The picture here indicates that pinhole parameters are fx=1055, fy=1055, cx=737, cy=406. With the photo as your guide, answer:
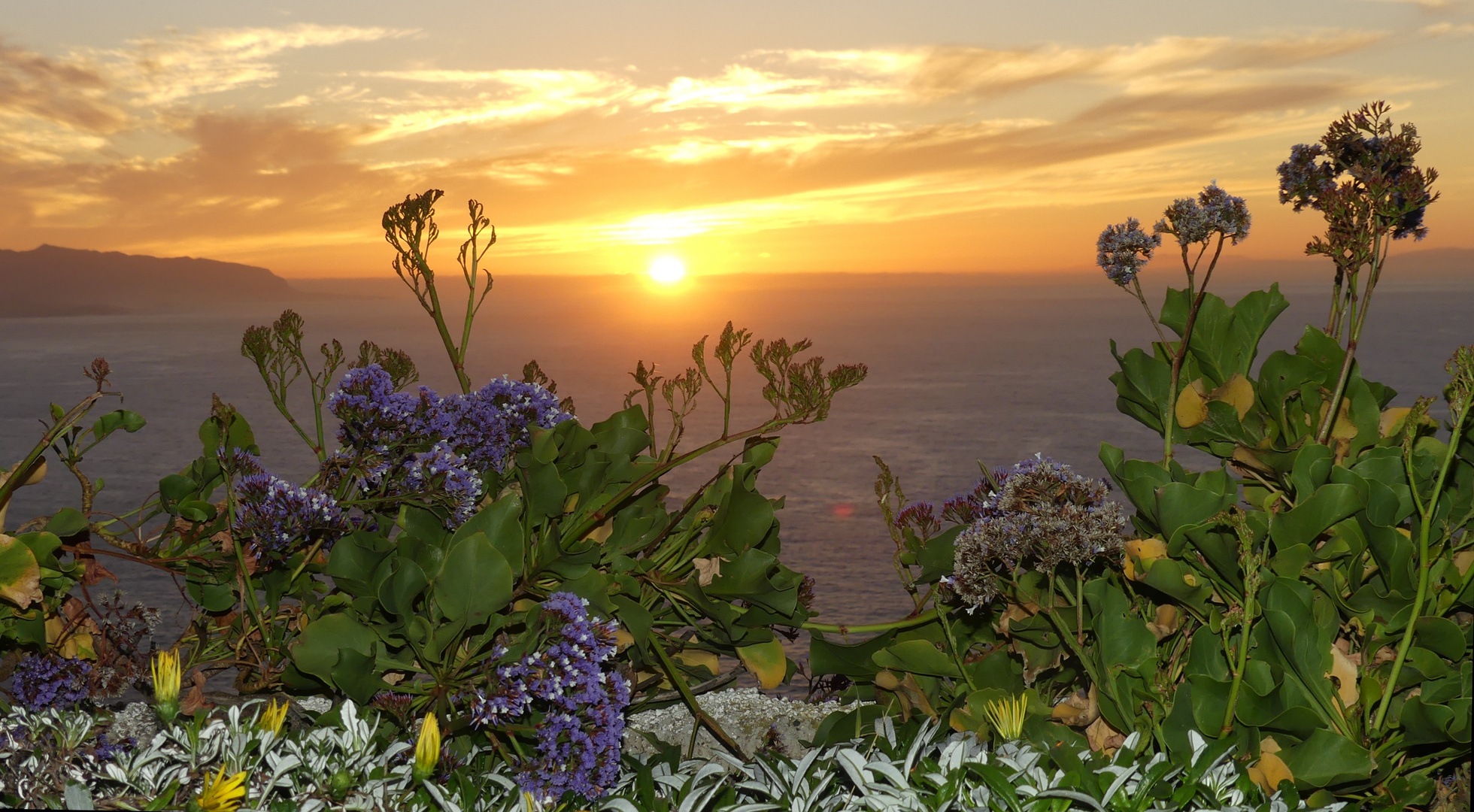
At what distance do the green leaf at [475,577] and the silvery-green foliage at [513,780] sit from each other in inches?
12.0

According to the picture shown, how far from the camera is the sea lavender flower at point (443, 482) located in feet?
8.30

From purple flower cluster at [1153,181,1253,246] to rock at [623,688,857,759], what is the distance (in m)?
1.62

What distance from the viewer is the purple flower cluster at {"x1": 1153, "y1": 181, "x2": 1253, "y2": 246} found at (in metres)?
2.81

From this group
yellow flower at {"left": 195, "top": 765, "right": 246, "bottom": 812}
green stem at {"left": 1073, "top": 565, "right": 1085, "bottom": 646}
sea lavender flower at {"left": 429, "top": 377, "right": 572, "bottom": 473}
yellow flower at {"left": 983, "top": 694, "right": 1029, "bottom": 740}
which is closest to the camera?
yellow flower at {"left": 195, "top": 765, "right": 246, "bottom": 812}

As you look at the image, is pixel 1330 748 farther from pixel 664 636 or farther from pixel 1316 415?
pixel 664 636

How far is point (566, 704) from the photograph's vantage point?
2.12m

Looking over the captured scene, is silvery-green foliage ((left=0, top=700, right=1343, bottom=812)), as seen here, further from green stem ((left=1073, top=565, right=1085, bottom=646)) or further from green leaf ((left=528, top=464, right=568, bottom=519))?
green leaf ((left=528, top=464, right=568, bottom=519))

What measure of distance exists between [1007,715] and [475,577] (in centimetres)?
118

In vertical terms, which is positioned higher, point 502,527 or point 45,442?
point 45,442

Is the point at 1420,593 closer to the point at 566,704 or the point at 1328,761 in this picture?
the point at 1328,761

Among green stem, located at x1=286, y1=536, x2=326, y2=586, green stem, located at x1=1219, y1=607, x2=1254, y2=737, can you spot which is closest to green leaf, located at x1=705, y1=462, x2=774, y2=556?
green stem, located at x1=286, y1=536, x2=326, y2=586

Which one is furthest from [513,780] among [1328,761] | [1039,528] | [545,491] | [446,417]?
[1328,761]

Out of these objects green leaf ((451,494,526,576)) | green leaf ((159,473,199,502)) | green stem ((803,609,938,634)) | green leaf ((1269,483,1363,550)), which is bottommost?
green stem ((803,609,938,634))

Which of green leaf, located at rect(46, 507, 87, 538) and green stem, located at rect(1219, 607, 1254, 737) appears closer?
green stem, located at rect(1219, 607, 1254, 737)
